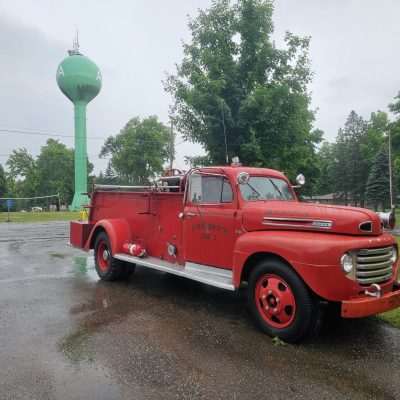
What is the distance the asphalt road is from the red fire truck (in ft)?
1.48

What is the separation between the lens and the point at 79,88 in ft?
147

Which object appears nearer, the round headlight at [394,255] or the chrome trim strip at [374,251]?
the chrome trim strip at [374,251]

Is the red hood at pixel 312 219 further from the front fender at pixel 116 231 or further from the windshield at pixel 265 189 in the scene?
the front fender at pixel 116 231

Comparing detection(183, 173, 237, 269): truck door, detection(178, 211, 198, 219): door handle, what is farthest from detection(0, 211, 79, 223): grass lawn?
detection(183, 173, 237, 269): truck door

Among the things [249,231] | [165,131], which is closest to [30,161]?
[165,131]

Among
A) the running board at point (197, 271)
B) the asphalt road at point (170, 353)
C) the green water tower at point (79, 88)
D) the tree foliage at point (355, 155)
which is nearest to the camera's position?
the asphalt road at point (170, 353)

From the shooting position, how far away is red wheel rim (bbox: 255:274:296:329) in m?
4.19

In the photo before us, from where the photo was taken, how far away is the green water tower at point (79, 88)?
146 feet

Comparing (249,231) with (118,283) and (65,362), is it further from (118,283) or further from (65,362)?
(118,283)

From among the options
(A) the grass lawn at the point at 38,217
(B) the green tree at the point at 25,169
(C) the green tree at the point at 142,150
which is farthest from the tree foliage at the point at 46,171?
(A) the grass lawn at the point at 38,217

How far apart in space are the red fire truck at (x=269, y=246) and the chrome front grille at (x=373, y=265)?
0.04 feet

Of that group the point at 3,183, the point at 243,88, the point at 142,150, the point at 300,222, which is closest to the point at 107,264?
the point at 300,222

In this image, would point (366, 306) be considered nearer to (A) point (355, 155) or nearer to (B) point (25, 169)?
(A) point (355, 155)

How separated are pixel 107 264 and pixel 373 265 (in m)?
4.83
